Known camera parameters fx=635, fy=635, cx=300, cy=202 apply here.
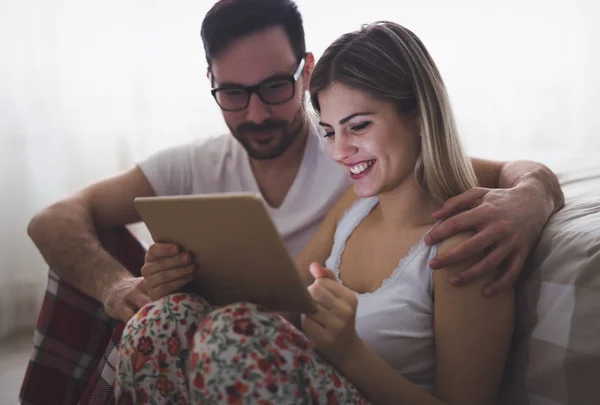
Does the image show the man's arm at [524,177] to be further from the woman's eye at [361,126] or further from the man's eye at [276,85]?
the man's eye at [276,85]

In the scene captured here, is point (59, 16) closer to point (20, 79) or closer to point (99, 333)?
point (20, 79)

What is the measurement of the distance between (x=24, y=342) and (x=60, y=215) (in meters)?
1.11

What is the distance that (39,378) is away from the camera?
4.75 feet

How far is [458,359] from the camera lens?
92 cm

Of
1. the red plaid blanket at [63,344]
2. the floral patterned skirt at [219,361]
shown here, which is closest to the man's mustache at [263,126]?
the red plaid blanket at [63,344]

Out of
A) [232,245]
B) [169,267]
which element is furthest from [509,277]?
[169,267]

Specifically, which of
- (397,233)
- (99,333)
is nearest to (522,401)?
(397,233)

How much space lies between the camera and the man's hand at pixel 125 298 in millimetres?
1208

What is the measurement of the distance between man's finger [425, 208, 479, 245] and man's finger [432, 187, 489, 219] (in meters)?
0.03

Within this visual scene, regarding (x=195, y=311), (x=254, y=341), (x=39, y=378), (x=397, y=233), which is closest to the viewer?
(x=254, y=341)

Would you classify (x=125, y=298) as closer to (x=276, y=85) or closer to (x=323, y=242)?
(x=323, y=242)

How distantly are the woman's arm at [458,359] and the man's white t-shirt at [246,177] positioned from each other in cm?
60

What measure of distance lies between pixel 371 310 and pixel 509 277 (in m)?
0.23

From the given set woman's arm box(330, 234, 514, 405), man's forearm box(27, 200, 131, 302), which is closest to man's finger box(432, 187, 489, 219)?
woman's arm box(330, 234, 514, 405)
